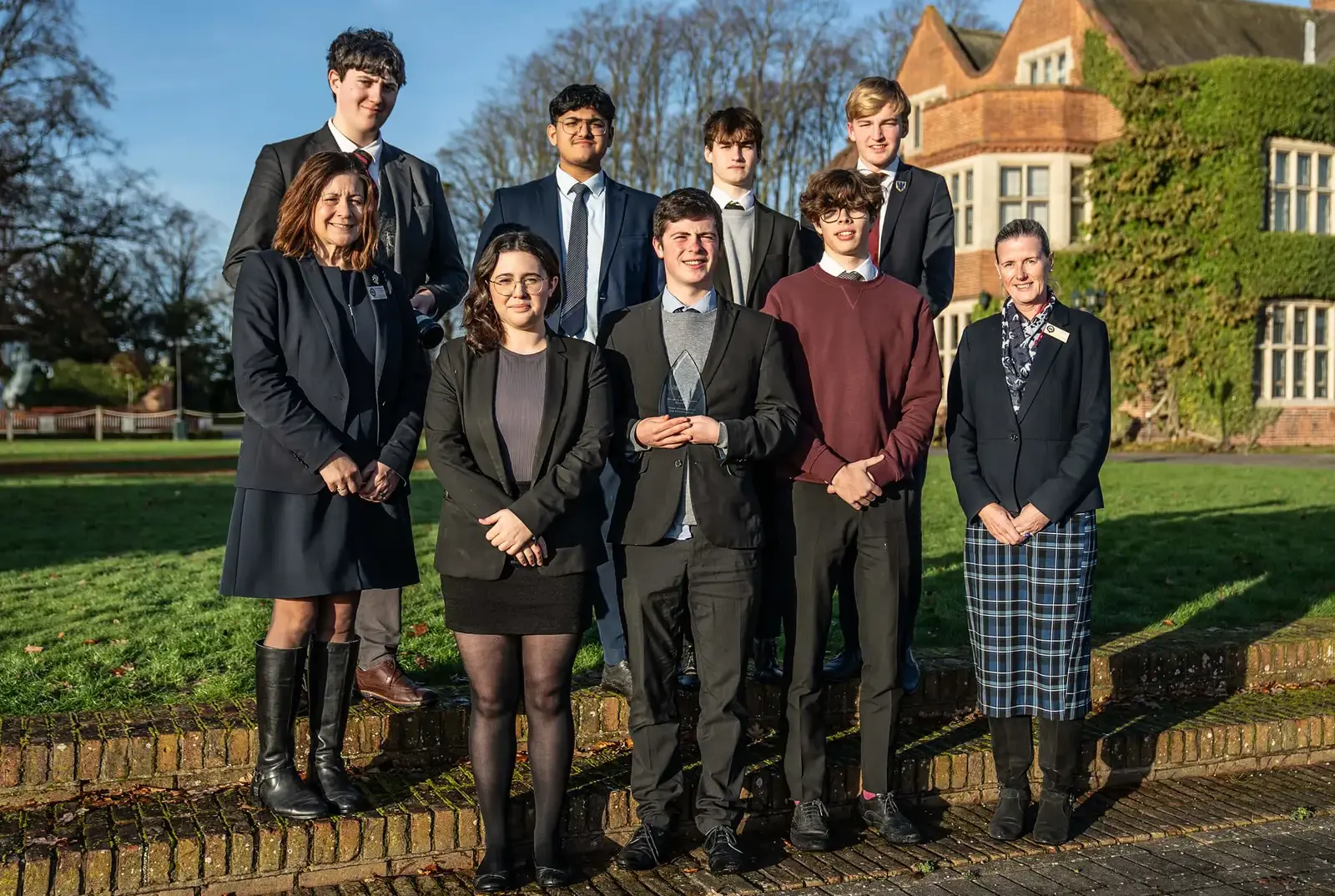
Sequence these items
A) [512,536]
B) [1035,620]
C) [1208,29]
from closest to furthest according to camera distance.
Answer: [512,536] → [1035,620] → [1208,29]

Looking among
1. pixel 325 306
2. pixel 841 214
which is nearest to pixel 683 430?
pixel 841 214

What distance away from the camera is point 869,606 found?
13.5ft

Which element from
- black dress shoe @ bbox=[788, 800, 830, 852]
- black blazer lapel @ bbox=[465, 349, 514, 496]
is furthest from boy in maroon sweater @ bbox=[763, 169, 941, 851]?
black blazer lapel @ bbox=[465, 349, 514, 496]

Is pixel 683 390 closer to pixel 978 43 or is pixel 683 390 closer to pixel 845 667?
pixel 845 667

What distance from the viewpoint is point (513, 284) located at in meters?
3.73

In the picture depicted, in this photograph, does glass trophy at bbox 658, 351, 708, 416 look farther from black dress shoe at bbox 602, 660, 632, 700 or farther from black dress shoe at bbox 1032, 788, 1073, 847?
black dress shoe at bbox 1032, 788, 1073, 847

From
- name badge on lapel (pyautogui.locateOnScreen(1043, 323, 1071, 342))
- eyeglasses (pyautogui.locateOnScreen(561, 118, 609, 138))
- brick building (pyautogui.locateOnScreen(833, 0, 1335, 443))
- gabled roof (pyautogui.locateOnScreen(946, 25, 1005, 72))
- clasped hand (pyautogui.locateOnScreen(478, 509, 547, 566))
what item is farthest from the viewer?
gabled roof (pyautogui.locateOnScreen(946, 25, 1005, 72))

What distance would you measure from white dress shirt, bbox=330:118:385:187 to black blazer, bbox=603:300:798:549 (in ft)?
3.94

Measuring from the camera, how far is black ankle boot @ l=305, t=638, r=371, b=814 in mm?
3934

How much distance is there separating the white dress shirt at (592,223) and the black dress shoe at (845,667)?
1.58m

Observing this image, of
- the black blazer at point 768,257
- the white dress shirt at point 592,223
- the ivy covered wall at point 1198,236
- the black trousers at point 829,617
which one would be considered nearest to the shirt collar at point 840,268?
the black blazer at point 768,257

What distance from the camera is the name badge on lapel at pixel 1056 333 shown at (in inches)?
168

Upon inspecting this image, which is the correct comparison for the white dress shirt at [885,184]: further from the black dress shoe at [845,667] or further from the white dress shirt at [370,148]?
the white dress shirt at [370,148]

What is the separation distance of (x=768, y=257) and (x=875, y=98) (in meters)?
0.74
